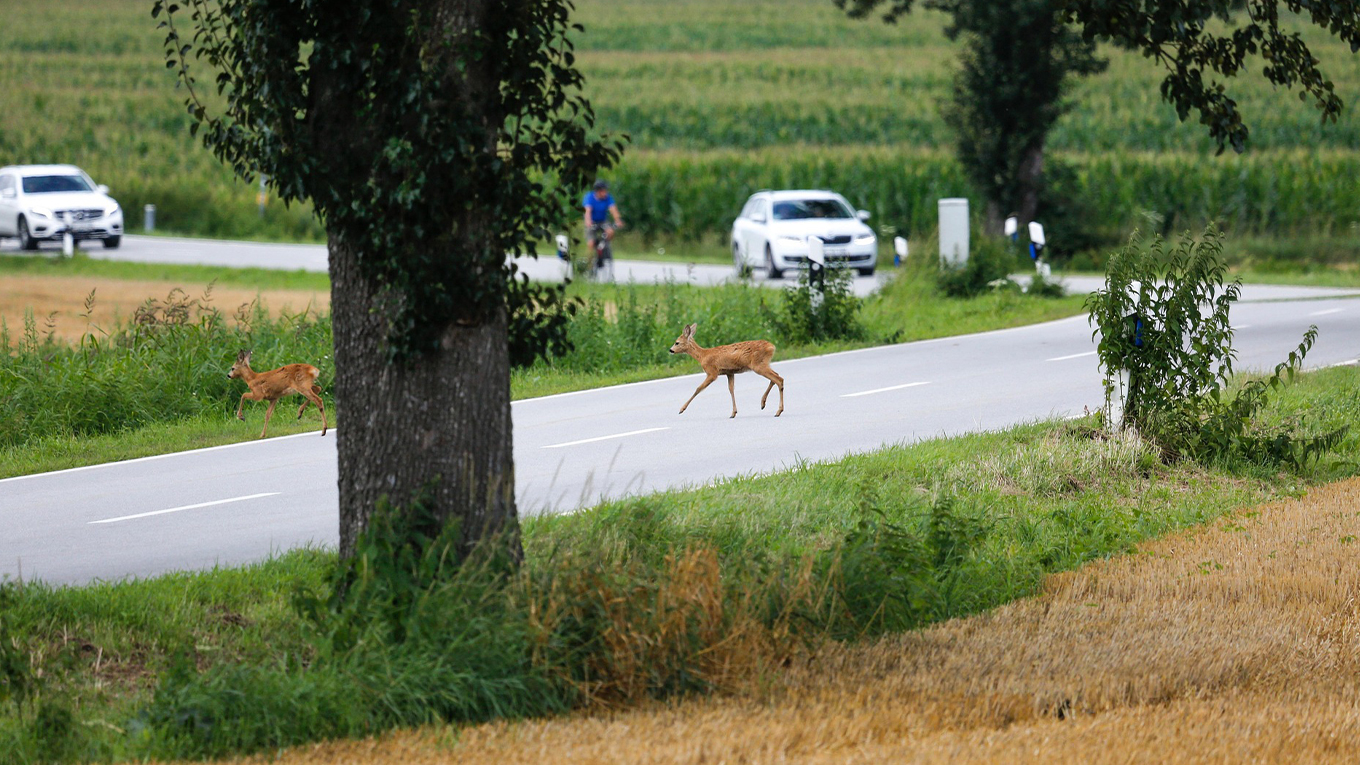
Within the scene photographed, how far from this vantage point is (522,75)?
6.75m

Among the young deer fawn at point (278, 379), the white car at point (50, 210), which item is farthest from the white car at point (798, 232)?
the young deer fawn at point (278, 379)

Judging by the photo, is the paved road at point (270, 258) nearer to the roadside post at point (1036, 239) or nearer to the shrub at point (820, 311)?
the roadside post at point (1036, 239)

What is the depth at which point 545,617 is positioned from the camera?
6145 millimetres

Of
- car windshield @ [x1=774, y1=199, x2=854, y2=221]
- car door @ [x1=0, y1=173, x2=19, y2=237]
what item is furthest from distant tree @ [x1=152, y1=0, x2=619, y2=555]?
car door @ [x1=0, y1=173, x2=19, y2=237]

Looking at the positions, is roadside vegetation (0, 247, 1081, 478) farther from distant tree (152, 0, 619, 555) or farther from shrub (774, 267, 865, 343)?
distant tree (152, 0, 619, 555)

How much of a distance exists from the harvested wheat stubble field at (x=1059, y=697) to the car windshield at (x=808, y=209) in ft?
77.1

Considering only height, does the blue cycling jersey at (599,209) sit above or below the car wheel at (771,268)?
above

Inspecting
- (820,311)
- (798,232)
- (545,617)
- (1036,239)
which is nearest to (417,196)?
(545,617)

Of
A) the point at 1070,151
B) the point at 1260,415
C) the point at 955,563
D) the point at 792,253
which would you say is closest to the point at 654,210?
the point at 792,253

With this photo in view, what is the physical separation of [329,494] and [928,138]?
53412mm

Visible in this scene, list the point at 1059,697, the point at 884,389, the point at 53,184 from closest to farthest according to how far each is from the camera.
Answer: the point at 1059,697 → the point at 884,389 → the point at 53,184

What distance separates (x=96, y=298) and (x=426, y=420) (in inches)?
872

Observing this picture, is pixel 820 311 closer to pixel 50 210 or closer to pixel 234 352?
pixel 234 352

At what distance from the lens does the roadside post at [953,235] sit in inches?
944
